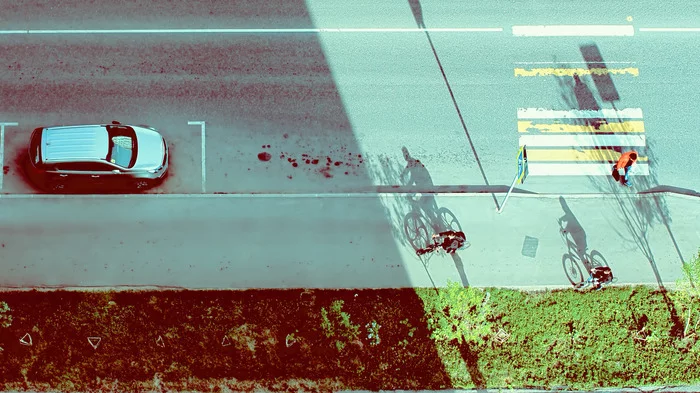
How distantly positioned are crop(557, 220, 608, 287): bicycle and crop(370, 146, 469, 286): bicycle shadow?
355 centimetres

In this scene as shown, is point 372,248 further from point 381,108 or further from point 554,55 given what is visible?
A: point 554,55

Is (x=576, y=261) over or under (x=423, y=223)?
under

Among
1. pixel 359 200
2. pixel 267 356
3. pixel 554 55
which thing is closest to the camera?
pixel 267 356

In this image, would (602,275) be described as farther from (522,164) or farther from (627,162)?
(522,164)

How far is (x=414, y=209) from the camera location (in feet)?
67.3

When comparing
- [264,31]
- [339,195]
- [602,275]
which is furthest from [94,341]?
[602,275]

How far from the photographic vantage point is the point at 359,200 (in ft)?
67.2

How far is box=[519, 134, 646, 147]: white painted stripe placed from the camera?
21.3m

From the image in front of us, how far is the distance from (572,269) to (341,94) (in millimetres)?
10033

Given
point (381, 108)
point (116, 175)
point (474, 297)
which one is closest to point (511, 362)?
point (474, 297)

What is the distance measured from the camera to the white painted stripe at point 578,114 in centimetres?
2155

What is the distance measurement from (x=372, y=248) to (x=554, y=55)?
9863 mm

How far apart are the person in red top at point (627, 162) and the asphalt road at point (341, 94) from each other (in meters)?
0.64

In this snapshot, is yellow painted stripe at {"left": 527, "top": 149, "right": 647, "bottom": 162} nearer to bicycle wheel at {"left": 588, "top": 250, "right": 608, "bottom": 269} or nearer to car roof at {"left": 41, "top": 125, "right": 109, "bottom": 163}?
bicycle wheel at {"left": 588, "top": 250, "right": 608, "bottom": 269}
